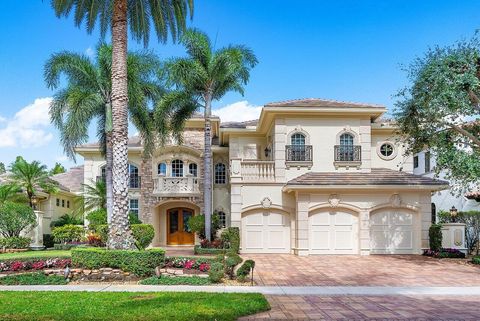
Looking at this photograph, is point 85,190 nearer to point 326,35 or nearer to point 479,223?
point 326,35

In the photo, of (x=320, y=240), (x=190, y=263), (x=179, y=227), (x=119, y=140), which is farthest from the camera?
(x=179, y=227)

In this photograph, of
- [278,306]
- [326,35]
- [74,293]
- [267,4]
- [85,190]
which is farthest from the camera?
[85,190]

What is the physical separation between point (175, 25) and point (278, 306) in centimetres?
1261

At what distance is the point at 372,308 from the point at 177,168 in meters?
20.1

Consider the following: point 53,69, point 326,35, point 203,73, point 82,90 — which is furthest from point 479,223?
point 53,69

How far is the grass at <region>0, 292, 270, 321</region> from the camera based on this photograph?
797 cm

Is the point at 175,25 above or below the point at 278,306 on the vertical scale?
above

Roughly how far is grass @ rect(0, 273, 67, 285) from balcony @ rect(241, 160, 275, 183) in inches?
447

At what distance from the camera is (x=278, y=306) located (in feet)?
30.7

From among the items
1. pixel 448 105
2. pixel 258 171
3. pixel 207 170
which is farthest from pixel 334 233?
pixel 448 105

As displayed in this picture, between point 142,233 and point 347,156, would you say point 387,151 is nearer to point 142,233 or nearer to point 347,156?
point 347,156

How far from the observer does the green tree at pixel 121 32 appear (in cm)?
Answer: 1438

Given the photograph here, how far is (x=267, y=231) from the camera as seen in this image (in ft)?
73.1

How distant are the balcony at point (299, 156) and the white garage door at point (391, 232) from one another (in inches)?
164
